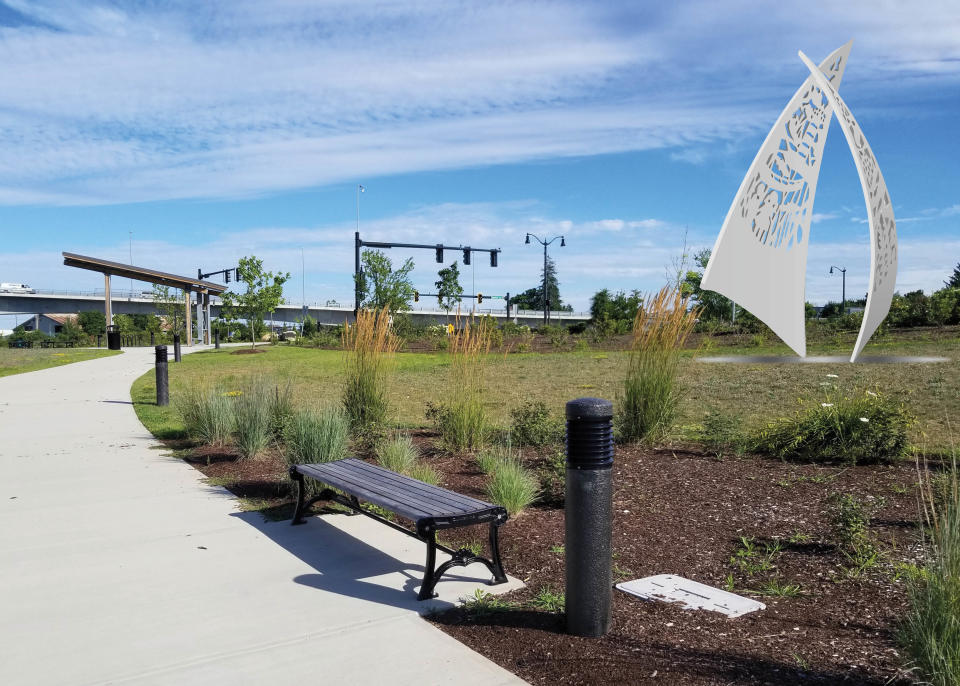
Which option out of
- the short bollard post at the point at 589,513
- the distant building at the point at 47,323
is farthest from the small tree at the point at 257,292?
the distant building at the point at 47,323

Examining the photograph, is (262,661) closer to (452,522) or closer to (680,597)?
(452,522)

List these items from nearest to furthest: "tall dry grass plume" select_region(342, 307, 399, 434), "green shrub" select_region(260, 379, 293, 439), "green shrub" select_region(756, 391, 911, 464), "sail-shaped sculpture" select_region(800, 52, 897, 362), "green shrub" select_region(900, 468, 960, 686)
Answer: "green shrub" select_region(900, 468, 960, 686)
"green shrub" select_region(756, 391, 911, 464)
"sail-shaped sculpture" select_region(800, 52, 897, 362)
"green shrub" select_region(260, 379, 293, 439)
"tall dry grass plume" select_region(342, 307, 399, 434)

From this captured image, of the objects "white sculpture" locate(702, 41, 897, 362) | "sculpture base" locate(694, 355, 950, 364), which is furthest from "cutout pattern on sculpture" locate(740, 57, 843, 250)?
"sculpture base" locate(694, 355, 950, 364)

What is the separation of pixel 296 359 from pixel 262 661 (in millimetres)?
24825

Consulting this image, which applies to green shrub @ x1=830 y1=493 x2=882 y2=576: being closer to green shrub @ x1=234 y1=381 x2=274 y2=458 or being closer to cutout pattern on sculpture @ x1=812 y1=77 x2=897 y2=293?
cutout pattern on sculpture @ x1=812 y1=77 x2=897 y2=293

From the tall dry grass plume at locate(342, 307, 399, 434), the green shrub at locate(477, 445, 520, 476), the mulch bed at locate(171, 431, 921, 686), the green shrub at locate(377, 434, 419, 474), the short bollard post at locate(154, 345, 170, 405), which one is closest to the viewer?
the mulch bed at locate(171, 431, 921, 686)

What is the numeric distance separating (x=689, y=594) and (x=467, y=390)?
4.04 metres

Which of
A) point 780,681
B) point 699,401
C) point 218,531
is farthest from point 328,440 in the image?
point 699,401

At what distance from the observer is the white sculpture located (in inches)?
275

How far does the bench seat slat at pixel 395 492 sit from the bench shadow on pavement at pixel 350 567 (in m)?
0.40

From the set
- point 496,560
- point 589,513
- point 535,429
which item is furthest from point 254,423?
point 589,513

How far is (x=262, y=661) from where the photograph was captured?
10.4 ft

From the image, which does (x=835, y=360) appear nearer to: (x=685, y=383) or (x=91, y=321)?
(x=685, y=383)

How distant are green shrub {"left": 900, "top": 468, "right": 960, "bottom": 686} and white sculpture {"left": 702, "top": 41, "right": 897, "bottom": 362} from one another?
4376mm
